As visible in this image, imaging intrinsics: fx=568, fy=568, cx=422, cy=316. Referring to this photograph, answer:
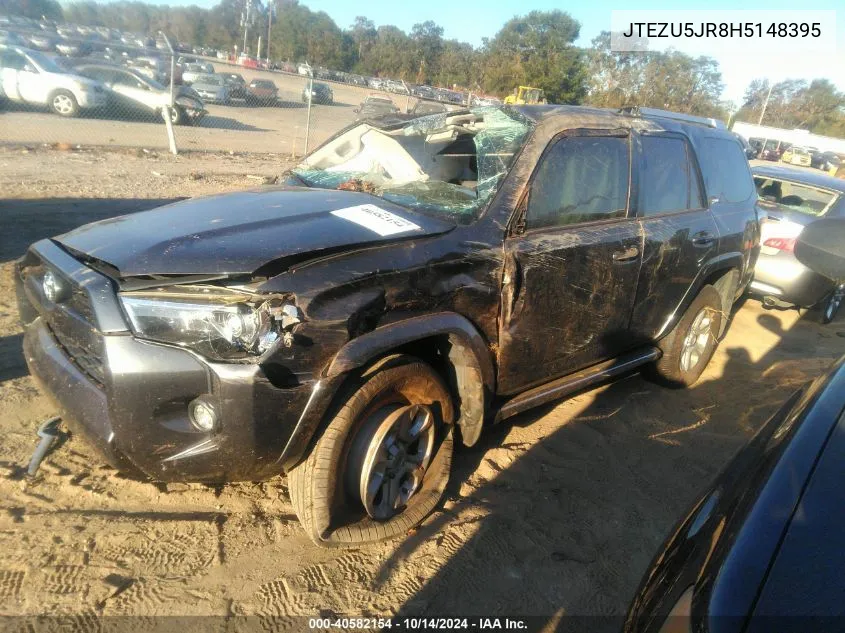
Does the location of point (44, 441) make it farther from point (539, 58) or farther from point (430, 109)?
point (539, 58)

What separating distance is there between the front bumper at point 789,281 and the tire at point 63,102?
15890 mm

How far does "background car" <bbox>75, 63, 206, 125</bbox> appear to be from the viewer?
15984 mm

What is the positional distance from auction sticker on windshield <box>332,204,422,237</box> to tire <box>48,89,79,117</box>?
1549 cm

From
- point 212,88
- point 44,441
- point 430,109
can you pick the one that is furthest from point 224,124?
point 44,441

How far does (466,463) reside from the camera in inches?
125

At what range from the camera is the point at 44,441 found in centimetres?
273

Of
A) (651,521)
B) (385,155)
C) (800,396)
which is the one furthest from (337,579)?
(385,155)

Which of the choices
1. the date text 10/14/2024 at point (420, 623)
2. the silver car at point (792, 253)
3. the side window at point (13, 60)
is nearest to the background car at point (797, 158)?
the silver car at point (792, 253)

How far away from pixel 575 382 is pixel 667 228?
1.22m

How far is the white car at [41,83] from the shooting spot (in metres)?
14.0

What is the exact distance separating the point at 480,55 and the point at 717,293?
43435mm

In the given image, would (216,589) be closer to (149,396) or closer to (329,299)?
(149,396)

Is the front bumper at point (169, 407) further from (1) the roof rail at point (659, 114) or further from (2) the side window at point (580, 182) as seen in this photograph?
(1) the roof rail at point (659, 114)

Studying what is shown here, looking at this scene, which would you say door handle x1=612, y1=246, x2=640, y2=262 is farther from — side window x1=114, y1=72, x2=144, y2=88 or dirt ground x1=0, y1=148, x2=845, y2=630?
side window x1=114, y1=72, x2=144, y2=88
